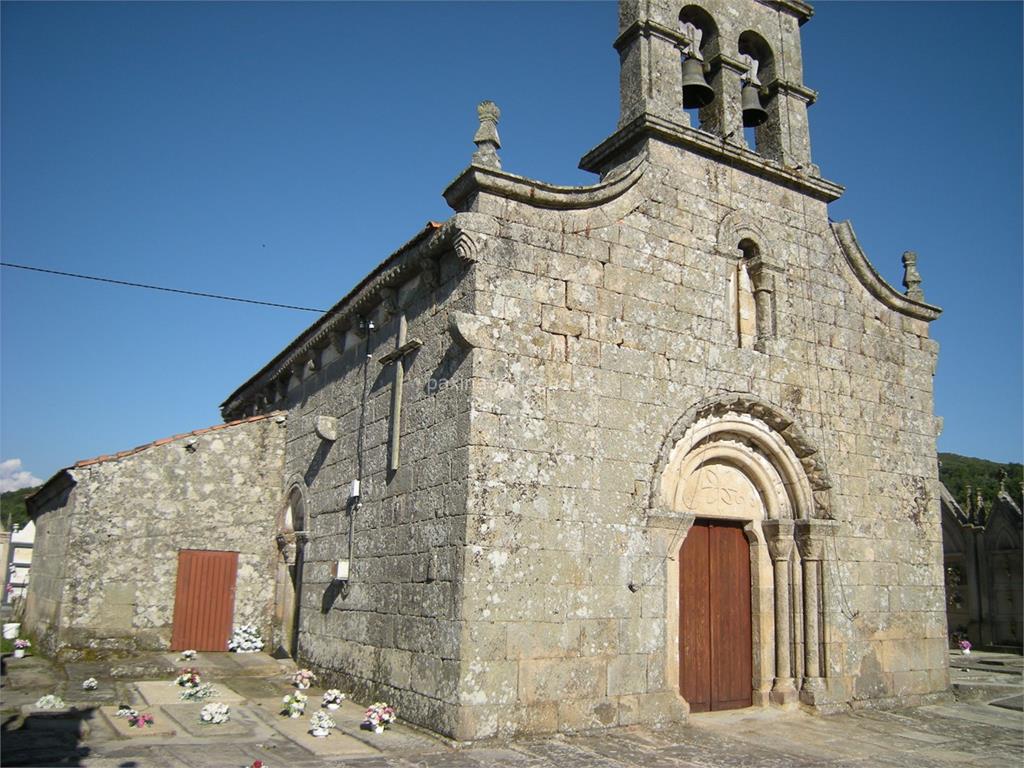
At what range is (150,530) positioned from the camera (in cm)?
1159

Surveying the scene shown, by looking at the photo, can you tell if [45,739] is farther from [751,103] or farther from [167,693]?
[751,103]

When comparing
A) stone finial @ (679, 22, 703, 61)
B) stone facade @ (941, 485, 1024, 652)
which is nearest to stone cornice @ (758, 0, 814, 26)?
stone finial @ (679, 22, 703, 61)

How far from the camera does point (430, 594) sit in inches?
290

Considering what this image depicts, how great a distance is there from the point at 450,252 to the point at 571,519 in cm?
274

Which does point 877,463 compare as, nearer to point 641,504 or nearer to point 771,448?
point 771,448

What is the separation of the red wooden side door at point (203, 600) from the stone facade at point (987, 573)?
43.4 ft

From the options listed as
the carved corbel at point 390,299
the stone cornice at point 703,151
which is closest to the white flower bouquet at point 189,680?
the carved corbel at point 390,299

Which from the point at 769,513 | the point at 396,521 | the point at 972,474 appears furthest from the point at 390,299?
the point at 972,474

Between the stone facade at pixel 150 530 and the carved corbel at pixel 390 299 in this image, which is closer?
the carved corbel at pixel 390 299

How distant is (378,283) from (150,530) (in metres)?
5.35

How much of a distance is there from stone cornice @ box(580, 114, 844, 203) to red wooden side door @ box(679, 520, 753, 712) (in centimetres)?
411

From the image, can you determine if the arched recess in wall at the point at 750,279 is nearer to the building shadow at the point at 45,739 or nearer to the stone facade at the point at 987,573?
the building shadow at the point at 45,739

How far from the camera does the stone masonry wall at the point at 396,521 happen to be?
7184mm

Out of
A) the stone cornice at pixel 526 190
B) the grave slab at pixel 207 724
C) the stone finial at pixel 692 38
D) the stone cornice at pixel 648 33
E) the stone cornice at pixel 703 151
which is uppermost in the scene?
the stone finial at pixel 692 38
